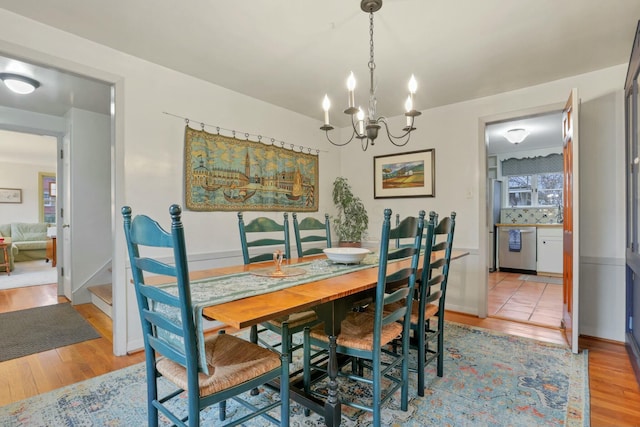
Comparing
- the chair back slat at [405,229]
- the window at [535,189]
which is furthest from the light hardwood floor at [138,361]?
the window at [535,189]

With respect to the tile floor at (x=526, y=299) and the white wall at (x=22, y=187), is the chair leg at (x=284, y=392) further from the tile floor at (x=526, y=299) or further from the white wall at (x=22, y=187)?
the white wall at (x=22, y=187)

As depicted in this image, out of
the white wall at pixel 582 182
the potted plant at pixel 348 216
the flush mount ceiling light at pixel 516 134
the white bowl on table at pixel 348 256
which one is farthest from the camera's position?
the flush mount ceiling light at pixel 516 134

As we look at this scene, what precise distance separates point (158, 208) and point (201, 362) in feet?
6.45

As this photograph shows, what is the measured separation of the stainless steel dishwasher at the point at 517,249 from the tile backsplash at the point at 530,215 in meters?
0.50

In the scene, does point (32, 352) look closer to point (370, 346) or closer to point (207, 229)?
point (207, 229)

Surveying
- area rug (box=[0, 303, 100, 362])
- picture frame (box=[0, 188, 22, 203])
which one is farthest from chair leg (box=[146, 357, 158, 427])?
picture frame (box=[0, 188, 22, 203])

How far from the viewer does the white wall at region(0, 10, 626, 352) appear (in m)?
2.50

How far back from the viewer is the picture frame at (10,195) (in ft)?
24.4

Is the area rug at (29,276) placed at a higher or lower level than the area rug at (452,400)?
higher

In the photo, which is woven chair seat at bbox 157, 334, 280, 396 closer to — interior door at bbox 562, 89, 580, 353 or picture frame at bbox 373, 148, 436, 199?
interior door at bbox 562, 89, 580, 353

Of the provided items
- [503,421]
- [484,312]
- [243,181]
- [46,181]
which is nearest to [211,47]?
[243,181]

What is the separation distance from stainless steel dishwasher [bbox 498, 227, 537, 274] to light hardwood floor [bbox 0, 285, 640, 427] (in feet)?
10.4

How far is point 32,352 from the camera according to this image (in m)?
2.54

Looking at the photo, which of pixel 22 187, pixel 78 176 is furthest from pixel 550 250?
pixel 22 187
